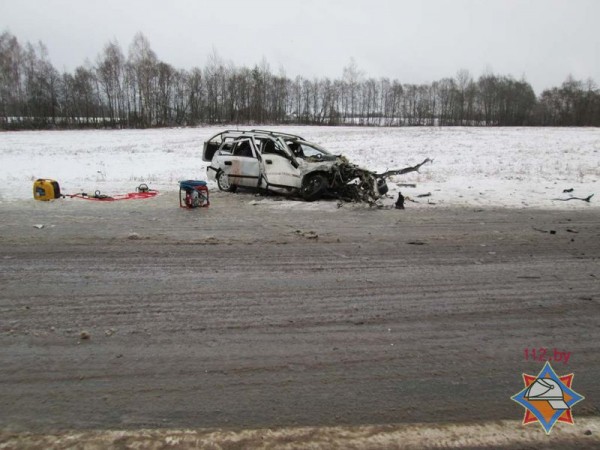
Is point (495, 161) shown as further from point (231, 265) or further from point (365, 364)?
point (365, 364)

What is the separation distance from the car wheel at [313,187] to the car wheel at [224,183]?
8.35ft

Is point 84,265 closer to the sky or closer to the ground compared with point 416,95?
closer to the ground

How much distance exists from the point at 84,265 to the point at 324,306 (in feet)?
11.1

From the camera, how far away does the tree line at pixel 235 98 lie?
221ft

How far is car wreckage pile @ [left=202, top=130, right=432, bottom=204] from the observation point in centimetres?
1097

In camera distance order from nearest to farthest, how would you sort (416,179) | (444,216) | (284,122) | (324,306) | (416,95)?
(324,306), (444,216), (416,179), (284,122), (416,95)

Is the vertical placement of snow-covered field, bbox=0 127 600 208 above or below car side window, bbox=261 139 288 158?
below

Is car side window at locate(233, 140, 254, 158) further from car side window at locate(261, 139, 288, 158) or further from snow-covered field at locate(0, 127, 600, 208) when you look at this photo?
snow-covered field at locate(0, 127, 600, 208)

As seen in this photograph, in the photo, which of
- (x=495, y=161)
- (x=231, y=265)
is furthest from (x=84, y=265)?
(x=495, y=161)

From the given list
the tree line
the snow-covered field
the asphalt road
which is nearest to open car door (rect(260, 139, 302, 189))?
the snow-covered field

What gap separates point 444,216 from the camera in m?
9.28

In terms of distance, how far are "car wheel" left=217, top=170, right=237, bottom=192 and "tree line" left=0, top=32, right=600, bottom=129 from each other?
57.1 meters

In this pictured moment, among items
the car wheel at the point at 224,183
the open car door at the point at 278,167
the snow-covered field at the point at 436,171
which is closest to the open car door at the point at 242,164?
the car wheel at the point at 224,183

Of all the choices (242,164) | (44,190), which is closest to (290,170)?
(242,164)
